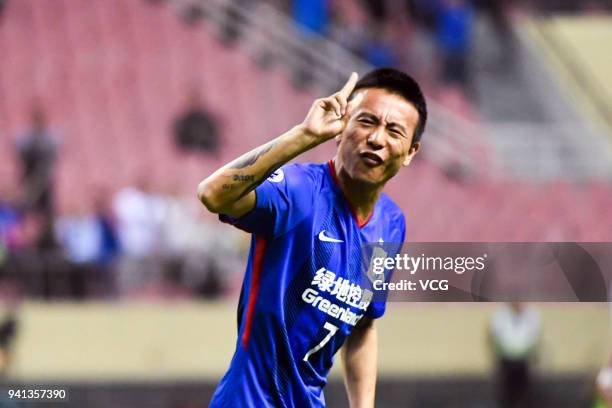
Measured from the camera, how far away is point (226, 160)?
12984 mm

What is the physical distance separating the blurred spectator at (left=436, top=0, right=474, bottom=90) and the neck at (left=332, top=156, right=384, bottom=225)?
1097 cm

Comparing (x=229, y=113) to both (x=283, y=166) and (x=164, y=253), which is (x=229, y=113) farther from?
(x=283, y=166)

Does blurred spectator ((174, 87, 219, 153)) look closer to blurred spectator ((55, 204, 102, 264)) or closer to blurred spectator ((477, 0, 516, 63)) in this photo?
blurred spectator ((55, 204, 102, 264))

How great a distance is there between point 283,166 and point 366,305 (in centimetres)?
74

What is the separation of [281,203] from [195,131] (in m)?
9.37

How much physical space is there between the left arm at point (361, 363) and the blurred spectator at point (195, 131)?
864cm

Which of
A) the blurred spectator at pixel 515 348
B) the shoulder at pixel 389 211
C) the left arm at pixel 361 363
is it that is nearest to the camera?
the shoulder at pixel 389 211

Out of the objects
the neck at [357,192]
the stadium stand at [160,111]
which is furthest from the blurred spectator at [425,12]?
the neck at [357,192]

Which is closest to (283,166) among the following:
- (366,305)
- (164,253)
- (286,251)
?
(286,251)

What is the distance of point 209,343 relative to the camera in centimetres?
1116

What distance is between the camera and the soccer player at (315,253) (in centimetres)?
379

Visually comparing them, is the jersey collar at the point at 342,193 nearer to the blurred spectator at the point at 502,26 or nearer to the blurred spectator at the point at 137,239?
Answer: the blurred spectator at the point at 137,239

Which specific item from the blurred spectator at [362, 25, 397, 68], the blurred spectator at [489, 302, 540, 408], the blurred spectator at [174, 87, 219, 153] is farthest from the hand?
the blurred spectator at [362, 25, 397, 68]

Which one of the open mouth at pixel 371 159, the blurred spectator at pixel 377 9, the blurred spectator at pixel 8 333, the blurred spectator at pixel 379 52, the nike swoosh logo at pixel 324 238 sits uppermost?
the blurred spectator at pixel 377 9
